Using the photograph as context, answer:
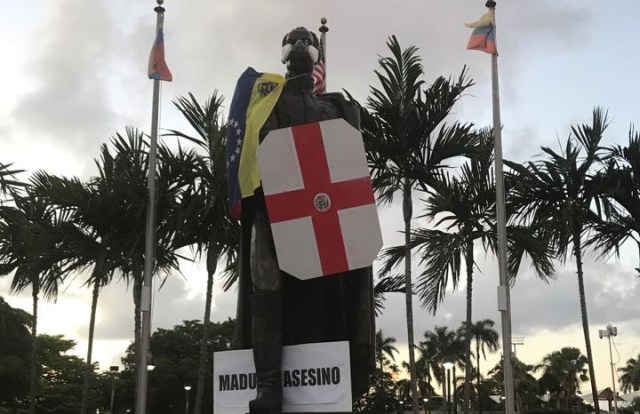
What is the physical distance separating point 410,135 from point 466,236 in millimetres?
2260

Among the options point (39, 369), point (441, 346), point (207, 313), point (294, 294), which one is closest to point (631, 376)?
point (441, 346)

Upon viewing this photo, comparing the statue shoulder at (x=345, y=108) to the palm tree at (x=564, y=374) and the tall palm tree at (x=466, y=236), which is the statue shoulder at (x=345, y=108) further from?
the palm tree at (x=564, y=374)

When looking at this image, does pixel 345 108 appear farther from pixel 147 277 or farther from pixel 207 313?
pixel 207 313

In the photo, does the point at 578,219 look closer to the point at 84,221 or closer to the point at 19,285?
the point at 84,221

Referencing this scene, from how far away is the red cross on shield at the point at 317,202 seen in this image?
3066mm

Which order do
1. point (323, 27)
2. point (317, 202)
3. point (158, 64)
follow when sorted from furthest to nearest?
point (158, 64)
point (323, 27)
point (317, 202)

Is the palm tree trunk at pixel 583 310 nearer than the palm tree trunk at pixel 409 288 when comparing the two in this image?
No

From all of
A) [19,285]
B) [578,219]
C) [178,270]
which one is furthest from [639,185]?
[19,285]

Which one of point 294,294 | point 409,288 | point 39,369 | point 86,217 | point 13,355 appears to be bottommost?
point 294,294

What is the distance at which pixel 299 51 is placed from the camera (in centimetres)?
351

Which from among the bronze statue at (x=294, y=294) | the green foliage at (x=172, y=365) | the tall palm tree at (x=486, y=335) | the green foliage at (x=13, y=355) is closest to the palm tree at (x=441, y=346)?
the tall palm tree at (x=486, y=335)

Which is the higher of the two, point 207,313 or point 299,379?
point 207,313

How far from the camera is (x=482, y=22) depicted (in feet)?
41.0

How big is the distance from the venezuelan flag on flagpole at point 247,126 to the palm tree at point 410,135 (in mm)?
7752
